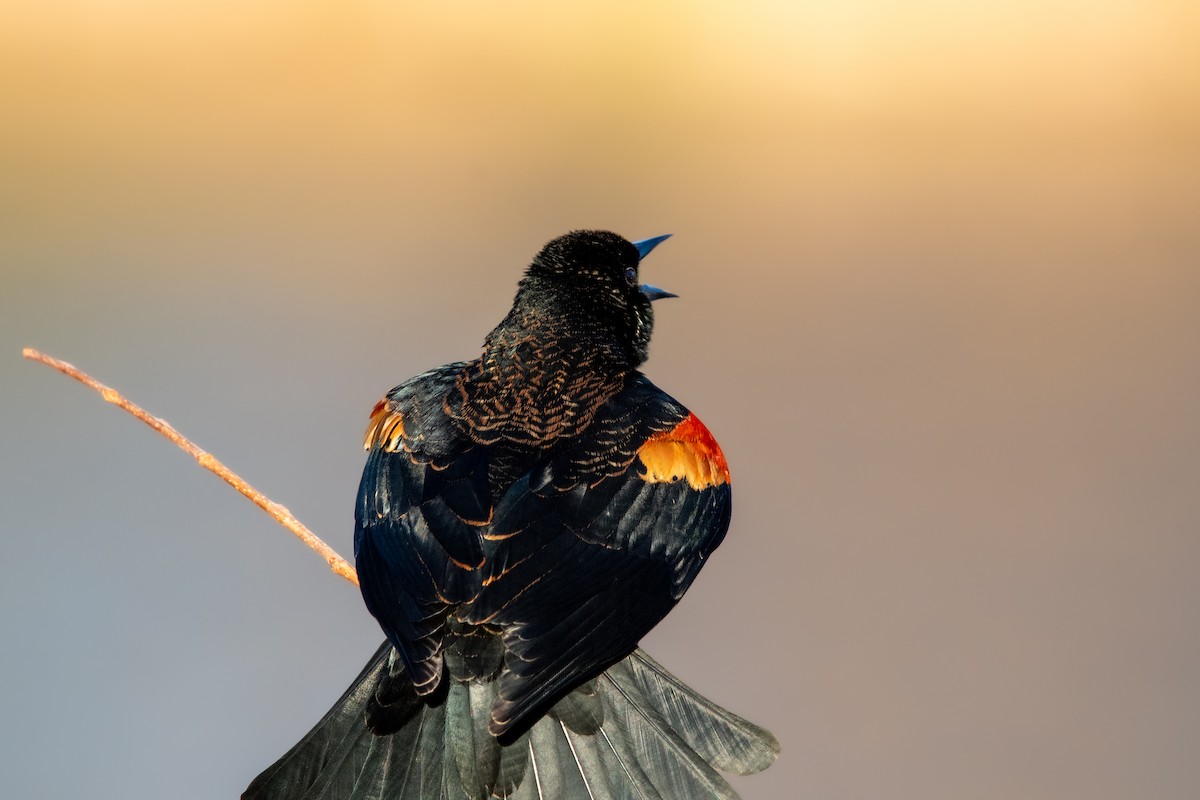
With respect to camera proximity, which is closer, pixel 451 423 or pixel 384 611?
pixel 384 611

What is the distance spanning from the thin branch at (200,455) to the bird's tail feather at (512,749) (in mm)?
176

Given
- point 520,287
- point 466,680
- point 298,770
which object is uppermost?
point 520,287

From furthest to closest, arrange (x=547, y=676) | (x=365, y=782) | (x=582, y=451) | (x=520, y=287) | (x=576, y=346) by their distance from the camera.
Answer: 1. (x=520, y=287)
2. (x=576, y=346)
3. (x=582, y=451)
4. (x=365, y=782)
5. (x=547, y=676)

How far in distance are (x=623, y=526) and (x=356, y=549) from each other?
33cm

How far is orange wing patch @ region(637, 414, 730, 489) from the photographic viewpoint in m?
1.49

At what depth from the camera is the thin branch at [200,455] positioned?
1.25 meters

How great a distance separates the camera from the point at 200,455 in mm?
1288

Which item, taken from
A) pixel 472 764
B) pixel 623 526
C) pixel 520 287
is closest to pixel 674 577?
pixel 623 526

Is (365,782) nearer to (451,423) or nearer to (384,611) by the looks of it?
(384,611)

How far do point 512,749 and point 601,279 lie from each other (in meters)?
0.75

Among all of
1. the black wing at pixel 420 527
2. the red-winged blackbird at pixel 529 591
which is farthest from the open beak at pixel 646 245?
the black wing at pixel 420 527

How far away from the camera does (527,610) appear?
1256mm

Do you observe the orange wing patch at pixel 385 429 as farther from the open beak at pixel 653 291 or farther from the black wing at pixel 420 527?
the open beak at pixel 653 291

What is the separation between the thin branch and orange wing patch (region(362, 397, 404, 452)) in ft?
0.65
